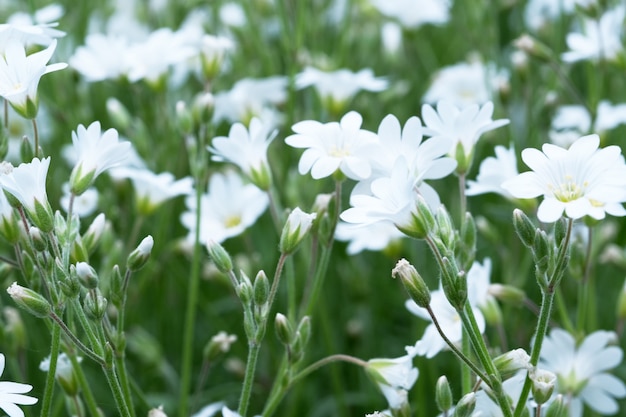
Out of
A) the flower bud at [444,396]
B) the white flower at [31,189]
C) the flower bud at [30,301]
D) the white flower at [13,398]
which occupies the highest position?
the white flower at [31,189]

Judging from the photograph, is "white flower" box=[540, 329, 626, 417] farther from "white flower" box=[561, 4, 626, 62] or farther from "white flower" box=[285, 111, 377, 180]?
"white flower" box=[561, 4, 626, 62]

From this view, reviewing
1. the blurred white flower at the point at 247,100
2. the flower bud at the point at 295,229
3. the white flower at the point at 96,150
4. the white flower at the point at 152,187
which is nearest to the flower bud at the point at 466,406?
the flower bud at the point at 295,229

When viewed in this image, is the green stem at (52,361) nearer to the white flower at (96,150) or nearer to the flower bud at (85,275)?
the flower bud at (85,275)

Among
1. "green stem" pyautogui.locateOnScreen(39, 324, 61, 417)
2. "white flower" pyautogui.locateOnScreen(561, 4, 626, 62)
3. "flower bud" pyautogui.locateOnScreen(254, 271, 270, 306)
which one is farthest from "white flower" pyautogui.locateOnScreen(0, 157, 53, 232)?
"white flower" pyautogui.locateOnScreen(561, 4, 626, 62)

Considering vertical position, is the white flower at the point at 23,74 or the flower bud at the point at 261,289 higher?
the white flower at the point at 23,74

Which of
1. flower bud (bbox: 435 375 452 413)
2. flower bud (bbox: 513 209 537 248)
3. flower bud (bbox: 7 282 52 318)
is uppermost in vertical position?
flower bud (bbox: 513 209 537 248)

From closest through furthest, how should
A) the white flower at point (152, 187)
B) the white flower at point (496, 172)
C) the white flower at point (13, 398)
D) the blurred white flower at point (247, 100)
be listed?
1. the white flower at point (13, 398)
2. the white flower at point (496, 172)
3. the white flower at point (152, 187)
4. the blurred white flower at point (247, 100)

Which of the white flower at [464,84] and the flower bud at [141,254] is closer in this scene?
the flower bud at [141,254]
